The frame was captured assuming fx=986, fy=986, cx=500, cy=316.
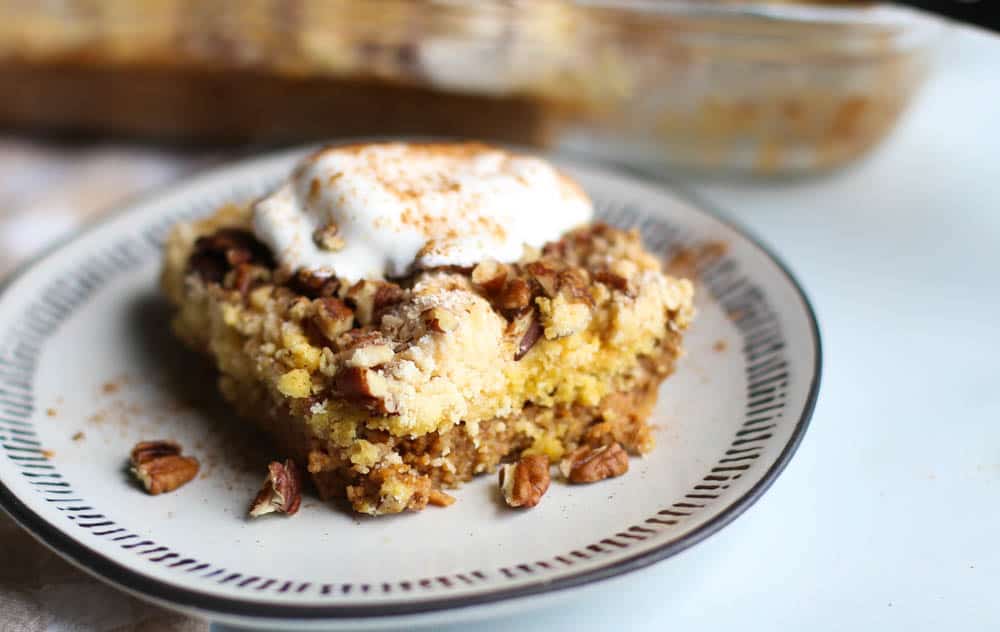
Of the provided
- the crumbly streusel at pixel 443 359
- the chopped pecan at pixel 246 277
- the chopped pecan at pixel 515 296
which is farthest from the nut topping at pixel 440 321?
the chopped pecan at pixel 246 277

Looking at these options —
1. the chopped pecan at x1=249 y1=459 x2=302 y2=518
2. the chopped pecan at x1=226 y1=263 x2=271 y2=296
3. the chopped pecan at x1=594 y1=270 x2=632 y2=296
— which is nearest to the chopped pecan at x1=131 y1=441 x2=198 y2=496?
the chopped pecan at x1=249 y1=459 x2=302 y2=518

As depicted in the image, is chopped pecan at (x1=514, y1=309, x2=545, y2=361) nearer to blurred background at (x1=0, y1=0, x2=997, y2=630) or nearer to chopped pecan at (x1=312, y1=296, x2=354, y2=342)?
chopped pecan at (x1=312, y1=296, x2=354, y2=342)

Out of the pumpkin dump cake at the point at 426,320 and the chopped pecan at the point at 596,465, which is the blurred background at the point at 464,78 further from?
the chopped pecan at the point at 596,465

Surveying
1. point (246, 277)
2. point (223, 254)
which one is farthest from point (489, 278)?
point (223, 254)

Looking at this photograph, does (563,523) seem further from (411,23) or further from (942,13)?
(411,23)

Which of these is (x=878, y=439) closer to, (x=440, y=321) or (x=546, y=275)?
(x=546, y=275)

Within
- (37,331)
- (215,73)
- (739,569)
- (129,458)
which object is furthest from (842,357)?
(215,73)
